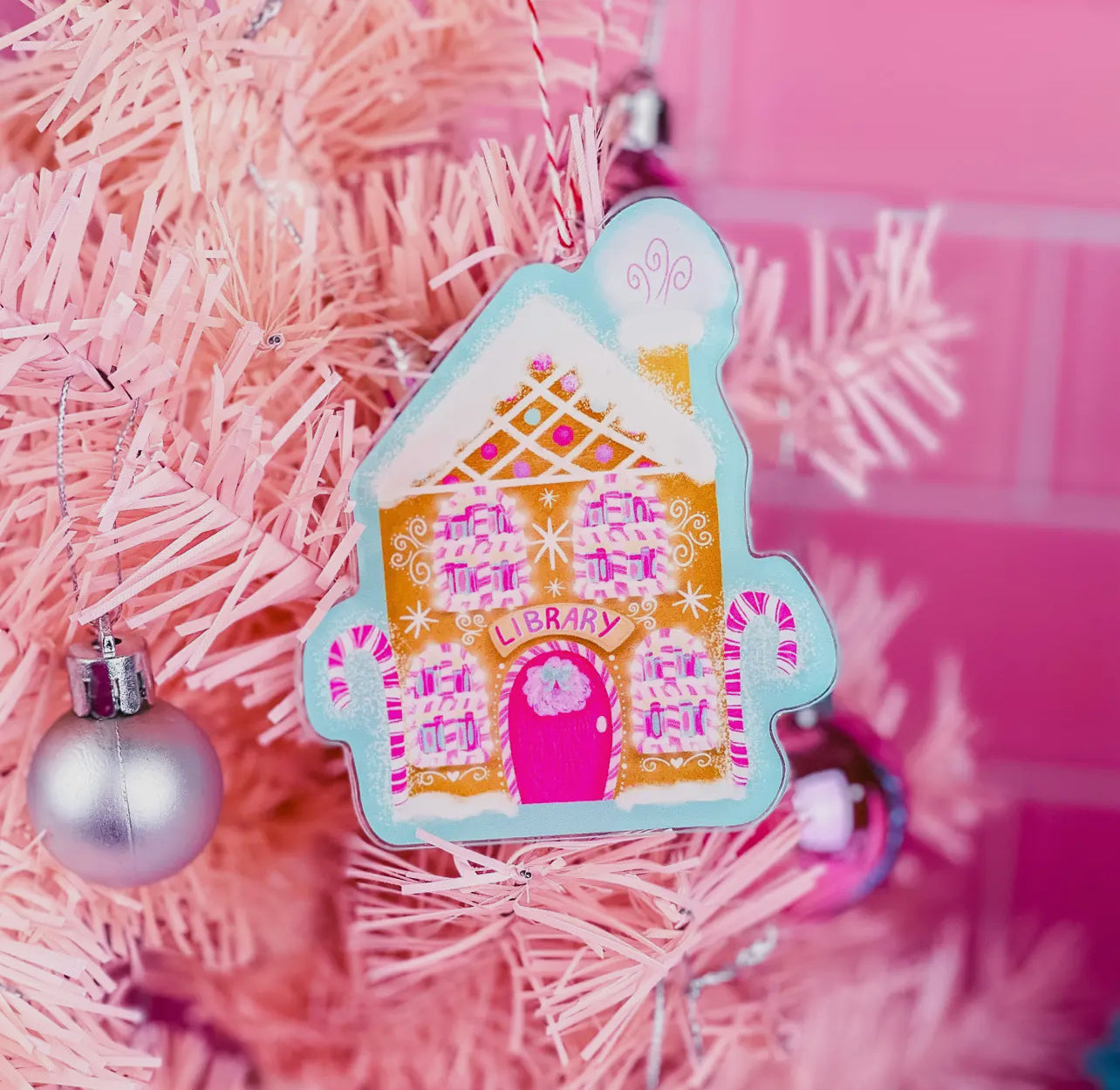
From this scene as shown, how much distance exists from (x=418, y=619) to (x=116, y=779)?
0.32 feet

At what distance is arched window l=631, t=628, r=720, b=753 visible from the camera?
33 centimetres

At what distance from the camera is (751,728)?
33 cm

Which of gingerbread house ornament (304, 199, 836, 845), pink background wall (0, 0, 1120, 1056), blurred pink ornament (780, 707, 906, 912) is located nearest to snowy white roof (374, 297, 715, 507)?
gingerbread house ornament (304, 199, 836, 845)

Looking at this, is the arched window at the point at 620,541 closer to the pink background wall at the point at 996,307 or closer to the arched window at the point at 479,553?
the arched window at the point at 479,553

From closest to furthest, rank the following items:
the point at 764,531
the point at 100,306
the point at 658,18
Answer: the point at 100,306 → the point at 658,18 → the point at 764,531

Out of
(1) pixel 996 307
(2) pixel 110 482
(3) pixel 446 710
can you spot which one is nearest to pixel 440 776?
(3) pixel 446 710

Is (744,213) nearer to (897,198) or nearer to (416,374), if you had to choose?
(897,198)

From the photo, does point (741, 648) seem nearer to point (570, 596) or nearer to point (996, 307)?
point (570, 596)

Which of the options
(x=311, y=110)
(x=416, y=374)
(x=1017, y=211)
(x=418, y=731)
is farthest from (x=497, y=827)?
(x=1017, y=211)

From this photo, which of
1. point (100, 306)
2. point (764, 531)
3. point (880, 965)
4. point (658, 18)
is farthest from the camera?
point (764, 531)

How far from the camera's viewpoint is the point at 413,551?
328mm

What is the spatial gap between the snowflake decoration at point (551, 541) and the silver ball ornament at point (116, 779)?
0.12m

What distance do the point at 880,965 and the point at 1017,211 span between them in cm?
42

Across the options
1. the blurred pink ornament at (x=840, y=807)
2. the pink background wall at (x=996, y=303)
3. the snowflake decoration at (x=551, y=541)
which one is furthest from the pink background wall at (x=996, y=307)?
the snowflake decoration at (x=551, y=541)
